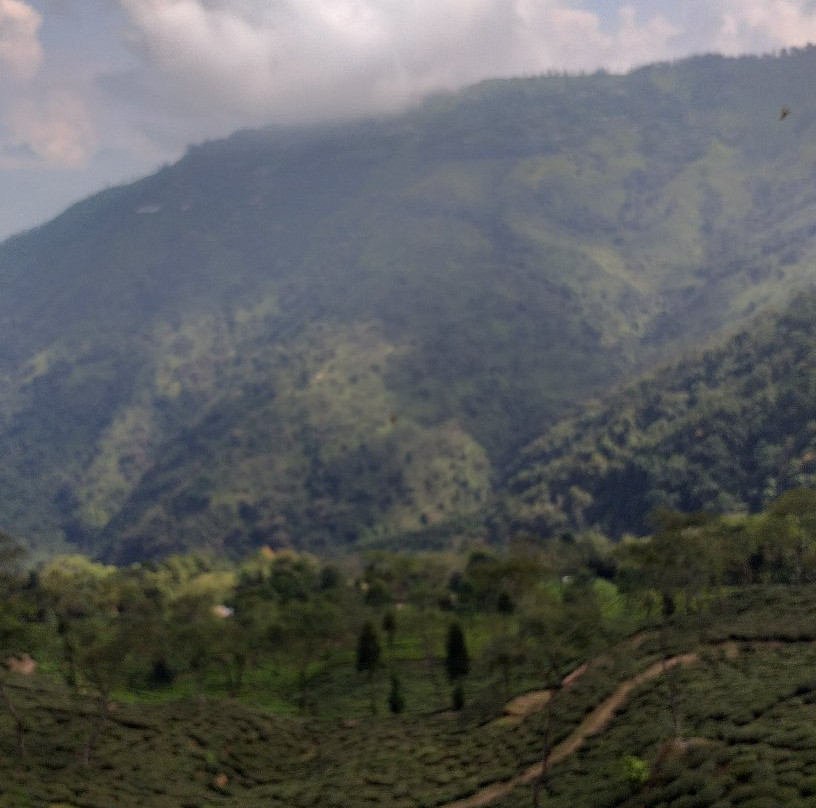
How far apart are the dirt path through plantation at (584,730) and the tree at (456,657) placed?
31.2m

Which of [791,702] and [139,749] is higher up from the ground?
[791,702]

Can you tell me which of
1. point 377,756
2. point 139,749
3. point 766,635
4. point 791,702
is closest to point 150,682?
point 139,749

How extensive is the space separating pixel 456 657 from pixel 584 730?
35.2 metres

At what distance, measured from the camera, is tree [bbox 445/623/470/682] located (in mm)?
85250

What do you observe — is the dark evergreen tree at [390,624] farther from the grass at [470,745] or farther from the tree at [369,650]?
the grass at [470,745]

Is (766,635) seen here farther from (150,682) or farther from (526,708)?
(150,682)

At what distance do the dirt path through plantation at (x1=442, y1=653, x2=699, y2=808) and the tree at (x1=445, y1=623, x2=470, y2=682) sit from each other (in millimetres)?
31234

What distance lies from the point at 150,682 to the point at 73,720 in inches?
1754

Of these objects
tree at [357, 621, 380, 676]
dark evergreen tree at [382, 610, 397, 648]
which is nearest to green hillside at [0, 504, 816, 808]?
tree at [357, 621, 380, 676]

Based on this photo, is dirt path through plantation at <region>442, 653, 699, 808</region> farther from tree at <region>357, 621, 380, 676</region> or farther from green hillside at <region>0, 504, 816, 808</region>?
tree at <region>357, 621, 380, 676</region>

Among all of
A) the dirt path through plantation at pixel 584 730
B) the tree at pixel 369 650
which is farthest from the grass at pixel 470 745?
the tree at pixel 369 650

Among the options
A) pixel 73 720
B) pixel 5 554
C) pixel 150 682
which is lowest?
pixel 150 682

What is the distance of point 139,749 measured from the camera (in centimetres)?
5859

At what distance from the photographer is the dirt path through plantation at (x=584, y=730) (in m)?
47.8
